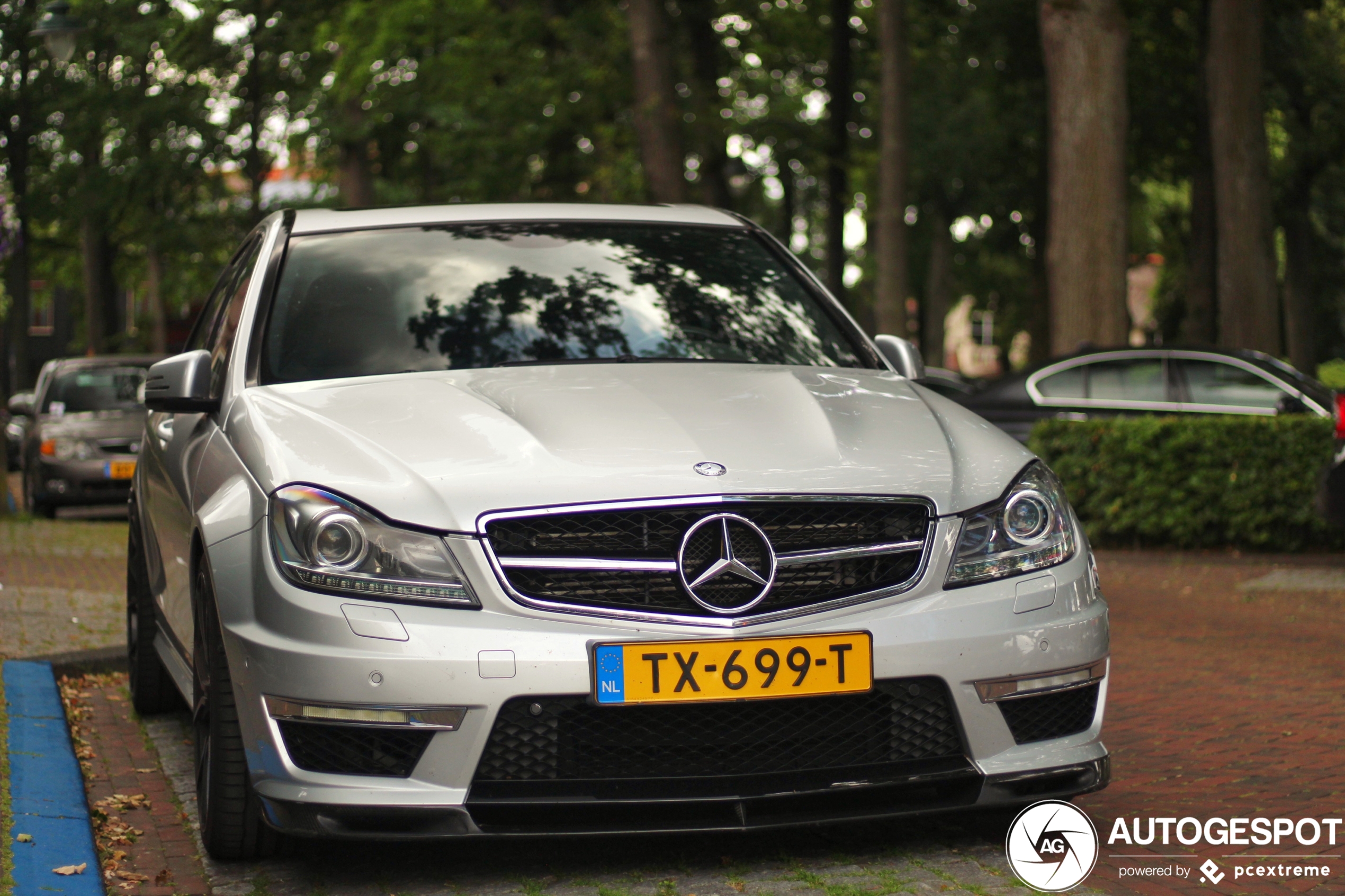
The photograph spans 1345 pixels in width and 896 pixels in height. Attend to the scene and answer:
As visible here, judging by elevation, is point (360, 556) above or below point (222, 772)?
above

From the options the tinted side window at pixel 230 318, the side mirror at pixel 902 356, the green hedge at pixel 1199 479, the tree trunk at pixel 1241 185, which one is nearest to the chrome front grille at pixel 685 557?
the side mirror at pixel 902 356

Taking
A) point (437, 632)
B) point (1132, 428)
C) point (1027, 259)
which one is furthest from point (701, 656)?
point (1027, 259)

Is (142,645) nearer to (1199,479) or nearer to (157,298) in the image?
(1199,479)

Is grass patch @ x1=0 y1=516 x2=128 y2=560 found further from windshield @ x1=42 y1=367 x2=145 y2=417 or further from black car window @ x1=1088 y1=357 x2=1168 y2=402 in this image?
black car window @ x1=1088 y1=357 x2=1168 y2=402

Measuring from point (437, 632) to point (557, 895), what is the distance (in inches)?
27.6

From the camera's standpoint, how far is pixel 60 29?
1891cm

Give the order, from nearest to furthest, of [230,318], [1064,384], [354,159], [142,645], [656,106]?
1. [230,318]
2. [142,645]
3. [1064,384]
4. [656,106]
5. [354,159]

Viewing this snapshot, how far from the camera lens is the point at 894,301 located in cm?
1970

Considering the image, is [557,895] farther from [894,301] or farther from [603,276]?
[894,301]

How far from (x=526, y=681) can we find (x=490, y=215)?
2.27 meters

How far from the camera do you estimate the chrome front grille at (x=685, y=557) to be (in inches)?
142

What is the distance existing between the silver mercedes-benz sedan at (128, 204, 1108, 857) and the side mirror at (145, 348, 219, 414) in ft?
1.17

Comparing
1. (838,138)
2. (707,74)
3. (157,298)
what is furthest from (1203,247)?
(157,298)

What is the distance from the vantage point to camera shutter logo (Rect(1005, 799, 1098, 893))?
3881 mm
